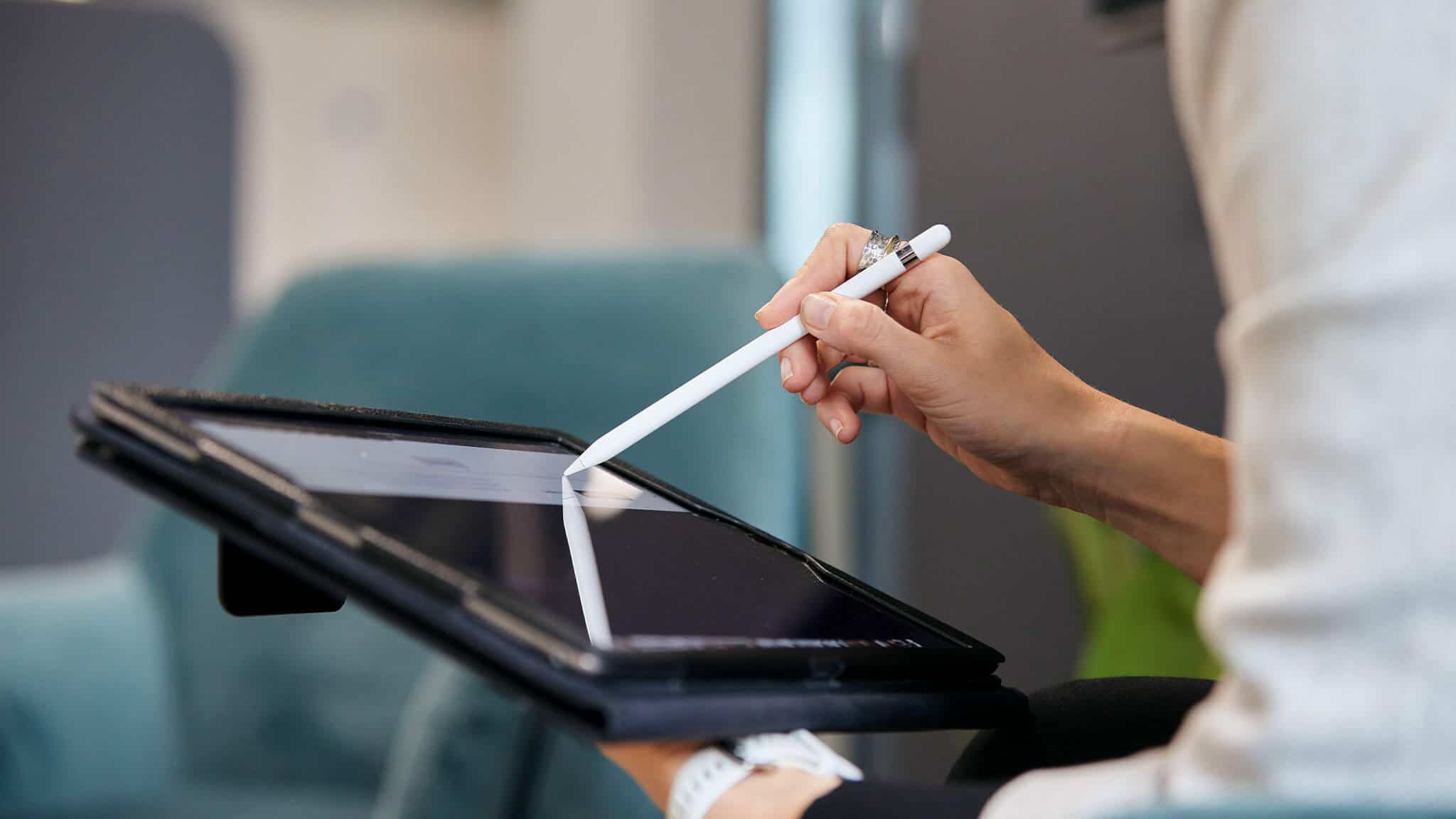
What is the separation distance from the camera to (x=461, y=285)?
1106 mm

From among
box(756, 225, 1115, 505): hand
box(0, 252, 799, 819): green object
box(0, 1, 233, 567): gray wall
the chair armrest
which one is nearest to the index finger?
box(756, 225, 1115, 505): hand

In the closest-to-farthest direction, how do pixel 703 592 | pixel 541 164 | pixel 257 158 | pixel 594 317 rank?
pixel 703 592, pixel 594 317, pixel 541 164, pixel 257 158

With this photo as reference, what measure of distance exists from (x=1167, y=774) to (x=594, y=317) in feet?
2.68

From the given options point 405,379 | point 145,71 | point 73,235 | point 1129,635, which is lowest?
point 1129,635

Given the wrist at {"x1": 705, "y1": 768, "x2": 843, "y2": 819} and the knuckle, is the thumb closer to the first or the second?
the knuckle

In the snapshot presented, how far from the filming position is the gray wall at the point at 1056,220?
0.46m

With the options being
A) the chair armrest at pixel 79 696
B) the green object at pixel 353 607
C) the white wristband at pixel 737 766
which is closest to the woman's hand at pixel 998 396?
the white wristband at pixel 737 766

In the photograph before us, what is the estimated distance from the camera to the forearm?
41 cm

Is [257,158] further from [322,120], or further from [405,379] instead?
[405,379]

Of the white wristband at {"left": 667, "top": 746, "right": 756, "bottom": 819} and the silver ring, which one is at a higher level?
the silver ring

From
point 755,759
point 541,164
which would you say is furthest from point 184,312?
point 755,759

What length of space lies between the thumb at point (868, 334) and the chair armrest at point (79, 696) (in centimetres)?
72

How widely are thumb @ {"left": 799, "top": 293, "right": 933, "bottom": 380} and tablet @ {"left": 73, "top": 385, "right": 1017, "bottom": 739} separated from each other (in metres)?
0.07

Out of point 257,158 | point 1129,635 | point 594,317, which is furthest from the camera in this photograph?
point 257,158
